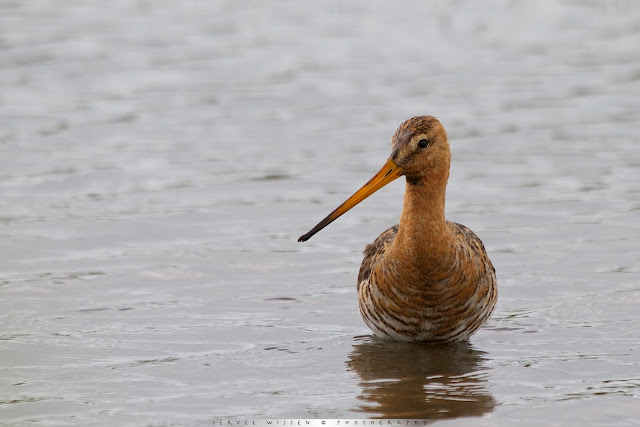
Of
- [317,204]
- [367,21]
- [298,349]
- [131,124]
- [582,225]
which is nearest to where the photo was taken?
[298,349]

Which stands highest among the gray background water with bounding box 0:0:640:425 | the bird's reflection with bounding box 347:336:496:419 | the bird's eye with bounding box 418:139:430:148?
the bird's eye with bounding box 418:139:430:148

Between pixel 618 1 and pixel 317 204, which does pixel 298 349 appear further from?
pixel 618 1

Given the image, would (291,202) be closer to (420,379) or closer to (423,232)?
(423,232)

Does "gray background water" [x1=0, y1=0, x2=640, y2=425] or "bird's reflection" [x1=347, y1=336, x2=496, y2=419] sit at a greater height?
"gray background water" [x1=0, y1=0, x2=640, y2=425]

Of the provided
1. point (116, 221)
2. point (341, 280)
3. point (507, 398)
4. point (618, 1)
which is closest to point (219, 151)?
point (116, 221)

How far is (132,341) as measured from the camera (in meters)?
8.27

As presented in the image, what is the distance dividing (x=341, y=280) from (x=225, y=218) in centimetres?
181

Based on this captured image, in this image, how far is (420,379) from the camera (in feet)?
24.8

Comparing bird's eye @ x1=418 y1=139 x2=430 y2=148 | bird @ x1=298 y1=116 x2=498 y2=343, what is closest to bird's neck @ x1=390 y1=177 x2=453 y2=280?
bird @ x1=298 y1=116 x2=498 y2=343

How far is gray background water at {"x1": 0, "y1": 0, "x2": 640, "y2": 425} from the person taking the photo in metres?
7.47

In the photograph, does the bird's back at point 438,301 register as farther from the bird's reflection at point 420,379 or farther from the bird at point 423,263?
the bird's reflection at point 420,379

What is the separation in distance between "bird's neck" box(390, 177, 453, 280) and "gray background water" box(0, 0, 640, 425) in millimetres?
681

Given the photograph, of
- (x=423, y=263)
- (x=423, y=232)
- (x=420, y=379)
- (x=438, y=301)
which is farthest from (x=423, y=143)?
(x=420, y=379)

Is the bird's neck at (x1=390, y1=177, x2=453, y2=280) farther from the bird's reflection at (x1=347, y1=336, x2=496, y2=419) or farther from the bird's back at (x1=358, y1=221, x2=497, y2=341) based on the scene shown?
the bird's reflection at (x1=347, y1=336, x2=496, y2=419)
